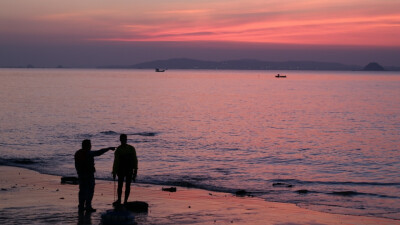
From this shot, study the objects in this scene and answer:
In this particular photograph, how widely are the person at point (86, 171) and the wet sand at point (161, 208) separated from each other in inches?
15.0

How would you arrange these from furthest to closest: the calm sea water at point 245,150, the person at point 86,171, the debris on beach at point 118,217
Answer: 1. the calm sea water at point 245,150
2. the person at point 86,171
3. the debris on beach at point 118,217

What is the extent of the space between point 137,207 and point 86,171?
1728 mm

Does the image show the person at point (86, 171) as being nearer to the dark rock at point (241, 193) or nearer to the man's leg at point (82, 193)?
the man's leg at point (82, 193)

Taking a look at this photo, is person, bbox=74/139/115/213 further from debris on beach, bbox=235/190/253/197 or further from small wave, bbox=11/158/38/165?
small wave, bbox=11/158/38/165

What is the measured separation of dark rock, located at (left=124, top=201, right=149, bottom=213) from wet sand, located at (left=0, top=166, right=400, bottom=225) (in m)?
0.23

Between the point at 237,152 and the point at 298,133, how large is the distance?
14.0 metres

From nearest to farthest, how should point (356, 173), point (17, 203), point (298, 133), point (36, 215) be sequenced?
point (36, 215)
point (17, 203)
point (356, 173)
point (298, 133)

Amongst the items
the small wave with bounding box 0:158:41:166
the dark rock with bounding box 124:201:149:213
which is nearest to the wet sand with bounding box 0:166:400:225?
the dark rock with bounding box 124:201:149:213

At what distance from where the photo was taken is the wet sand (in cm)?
1403

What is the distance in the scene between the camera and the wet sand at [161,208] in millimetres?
14031

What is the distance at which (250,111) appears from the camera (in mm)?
73000

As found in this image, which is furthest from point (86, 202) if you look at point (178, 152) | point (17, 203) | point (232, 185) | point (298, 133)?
point (298, 133)

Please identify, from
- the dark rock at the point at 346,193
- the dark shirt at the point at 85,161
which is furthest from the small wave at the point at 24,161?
the dark rock at the point at 346,193

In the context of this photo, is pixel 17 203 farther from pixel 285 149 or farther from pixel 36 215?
pixel 285 149
